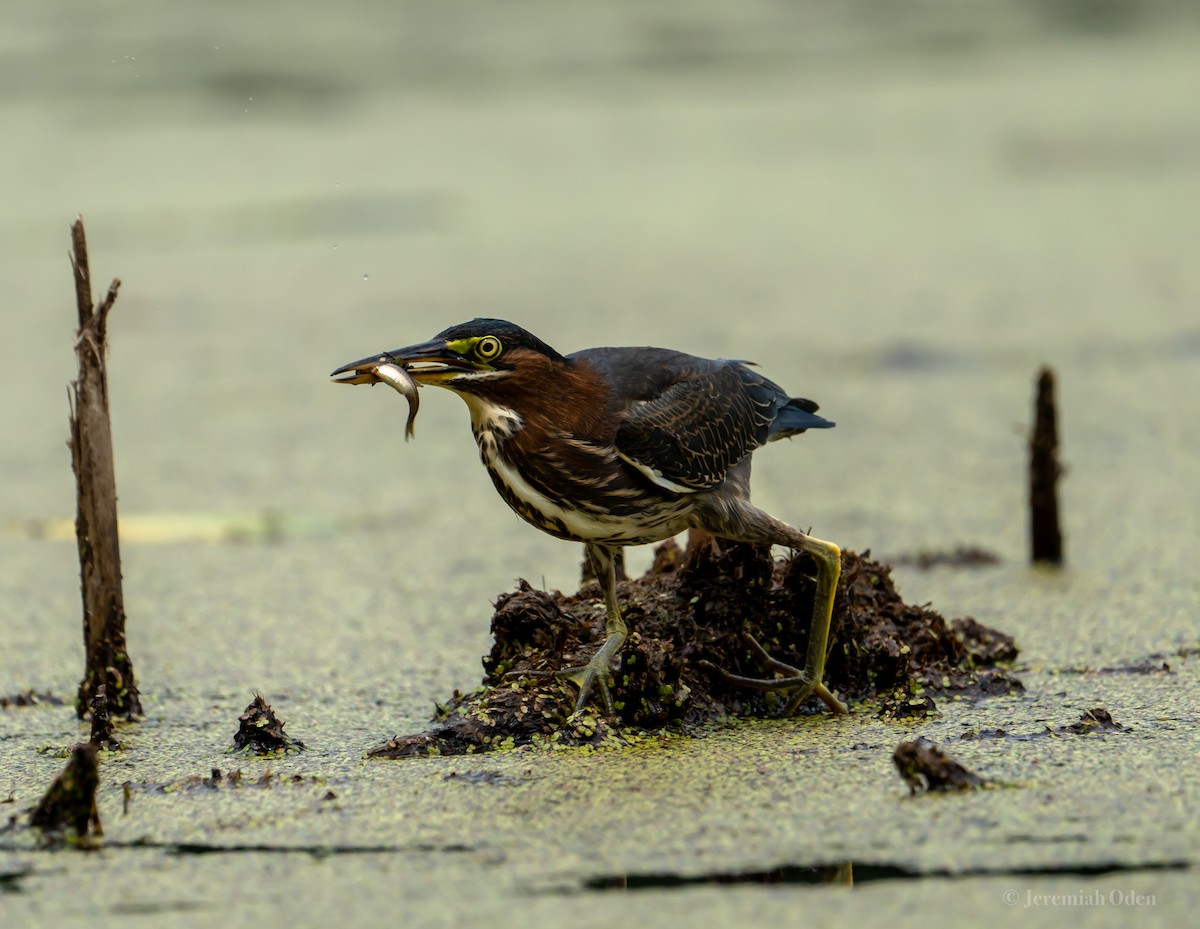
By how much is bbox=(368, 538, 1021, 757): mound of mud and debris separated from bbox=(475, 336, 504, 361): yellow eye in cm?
A: 44

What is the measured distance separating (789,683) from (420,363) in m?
0.81

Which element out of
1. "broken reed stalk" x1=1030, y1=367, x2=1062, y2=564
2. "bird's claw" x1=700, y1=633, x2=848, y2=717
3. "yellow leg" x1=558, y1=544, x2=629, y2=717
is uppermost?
"broken reed stalk" x1=1030, y1=367, x2=1062, y2=564

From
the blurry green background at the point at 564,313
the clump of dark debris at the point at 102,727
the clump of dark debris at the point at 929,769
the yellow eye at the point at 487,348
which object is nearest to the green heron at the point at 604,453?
the yellow eye at the point at 487,348

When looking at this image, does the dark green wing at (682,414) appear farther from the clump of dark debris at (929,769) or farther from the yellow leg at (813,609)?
the clump of dark debris at (929,769)

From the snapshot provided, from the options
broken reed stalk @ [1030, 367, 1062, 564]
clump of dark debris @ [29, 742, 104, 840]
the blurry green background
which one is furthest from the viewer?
broken reed stalk @ [1030, 367, 1062, 564]

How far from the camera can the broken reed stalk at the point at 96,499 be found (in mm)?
3018

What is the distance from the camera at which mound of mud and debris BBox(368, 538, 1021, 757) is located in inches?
113

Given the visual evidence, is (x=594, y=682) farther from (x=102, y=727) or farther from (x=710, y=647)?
(x=102, y=727)

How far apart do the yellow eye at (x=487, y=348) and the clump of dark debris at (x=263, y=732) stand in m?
0.67

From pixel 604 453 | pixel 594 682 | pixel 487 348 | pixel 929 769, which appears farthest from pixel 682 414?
pixel 929 769

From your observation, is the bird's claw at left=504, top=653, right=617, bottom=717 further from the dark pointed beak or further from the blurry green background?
the dark pointed beak

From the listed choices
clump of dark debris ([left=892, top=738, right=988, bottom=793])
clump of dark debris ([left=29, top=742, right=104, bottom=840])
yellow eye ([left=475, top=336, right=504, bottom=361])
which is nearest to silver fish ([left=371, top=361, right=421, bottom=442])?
yellow eye ([left=475, top=336, right=504, bottom=361])

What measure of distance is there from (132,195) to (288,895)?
651 centimetres

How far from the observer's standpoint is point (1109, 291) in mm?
6367
